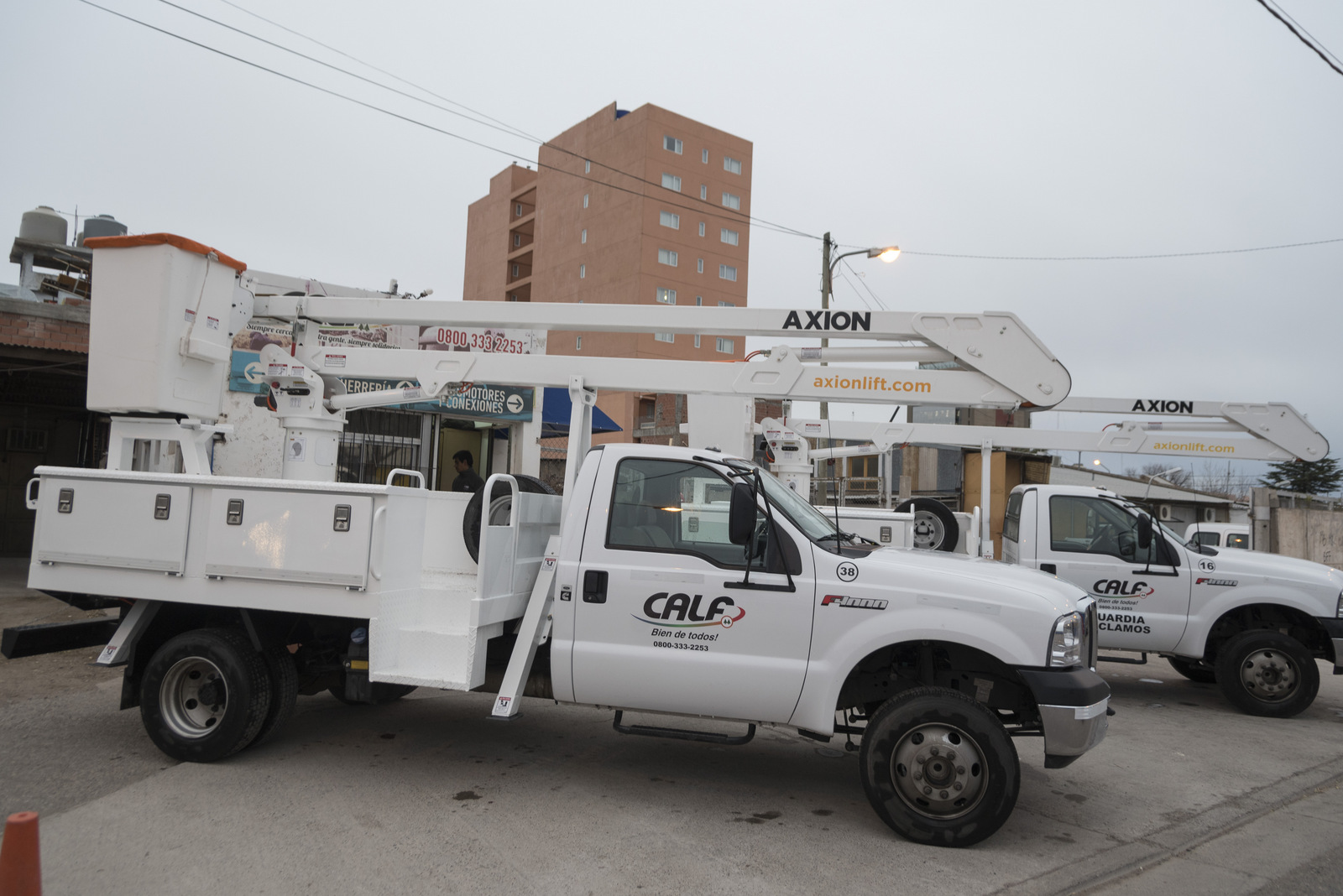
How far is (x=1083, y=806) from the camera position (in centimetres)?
564

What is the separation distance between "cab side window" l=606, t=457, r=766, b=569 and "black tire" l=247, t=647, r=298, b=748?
2.53m

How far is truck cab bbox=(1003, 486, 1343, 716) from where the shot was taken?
8359 mm

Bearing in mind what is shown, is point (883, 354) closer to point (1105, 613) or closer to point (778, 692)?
point (778, 692)

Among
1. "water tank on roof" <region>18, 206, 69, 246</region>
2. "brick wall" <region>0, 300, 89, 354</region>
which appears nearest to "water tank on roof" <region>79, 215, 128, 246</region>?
"water tank on roof" <region>18, 206, 69, 246</region>

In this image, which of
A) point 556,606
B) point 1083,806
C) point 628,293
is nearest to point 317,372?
point 556,606

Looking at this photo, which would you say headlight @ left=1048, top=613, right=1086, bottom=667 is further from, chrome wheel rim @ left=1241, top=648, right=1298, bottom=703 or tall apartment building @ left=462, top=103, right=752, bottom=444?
tall apartment building @ left=462, top=103, right=752, bottom=444

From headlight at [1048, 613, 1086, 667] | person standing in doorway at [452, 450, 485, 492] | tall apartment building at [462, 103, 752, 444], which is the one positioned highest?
tall apartment building at [462, 103, 752, 444]

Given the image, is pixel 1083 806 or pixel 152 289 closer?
pixel 1083 806

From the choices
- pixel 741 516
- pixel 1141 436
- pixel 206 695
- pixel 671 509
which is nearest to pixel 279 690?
pixel 206 695

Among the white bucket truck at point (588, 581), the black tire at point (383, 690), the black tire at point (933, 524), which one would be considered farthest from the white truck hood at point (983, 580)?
the black tire at point (933, 524)

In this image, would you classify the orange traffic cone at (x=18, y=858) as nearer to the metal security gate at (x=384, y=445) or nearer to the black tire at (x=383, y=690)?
the black tire at (x=383, y=690)

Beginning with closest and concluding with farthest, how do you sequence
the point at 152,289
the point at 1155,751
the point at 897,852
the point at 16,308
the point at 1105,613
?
1. the point at 897,852
2. the point at 152,289
3. the point at 1155,751
4. the point at 1105,613
5. the point at 16,308

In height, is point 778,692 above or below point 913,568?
below

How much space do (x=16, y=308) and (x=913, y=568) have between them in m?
13.8
